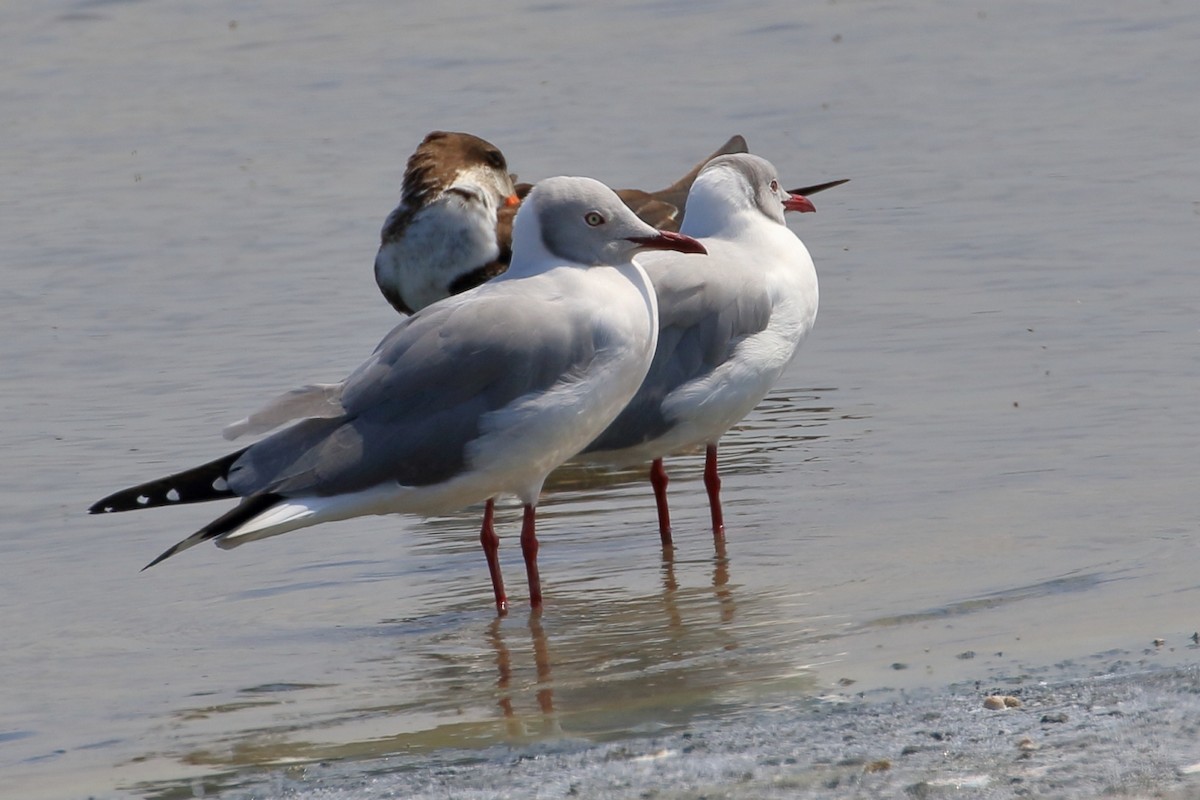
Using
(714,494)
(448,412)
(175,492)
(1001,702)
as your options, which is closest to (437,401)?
(448,412)

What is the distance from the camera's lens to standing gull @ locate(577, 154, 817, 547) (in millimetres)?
5988

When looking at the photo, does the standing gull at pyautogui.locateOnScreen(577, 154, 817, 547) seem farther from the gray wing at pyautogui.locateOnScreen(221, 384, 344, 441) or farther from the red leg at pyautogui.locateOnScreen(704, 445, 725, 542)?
the gray wing at pyautogui.locateOnScreen(221, 384, 344, 441)

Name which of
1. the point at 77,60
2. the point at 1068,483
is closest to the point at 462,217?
the point at 1068,483

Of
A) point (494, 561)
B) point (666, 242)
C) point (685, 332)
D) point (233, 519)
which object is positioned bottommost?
point (494, 561)

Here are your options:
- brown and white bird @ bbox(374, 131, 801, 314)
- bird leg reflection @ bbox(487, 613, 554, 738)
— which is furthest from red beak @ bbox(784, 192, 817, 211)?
bird leg reflection @ bbox(487, 613, 554, 738)

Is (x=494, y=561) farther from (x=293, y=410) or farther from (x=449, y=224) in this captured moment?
(x=449, y=224)

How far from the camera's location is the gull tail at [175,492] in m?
5.23

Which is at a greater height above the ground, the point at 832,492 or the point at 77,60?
the point at 77,60

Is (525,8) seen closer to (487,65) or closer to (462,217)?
(487,65)

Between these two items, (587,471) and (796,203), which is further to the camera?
(587,471)

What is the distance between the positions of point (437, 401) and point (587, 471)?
2.11 meters

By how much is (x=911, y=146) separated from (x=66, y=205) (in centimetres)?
509

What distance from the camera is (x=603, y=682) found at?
482 cm

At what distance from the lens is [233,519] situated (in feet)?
16.7
